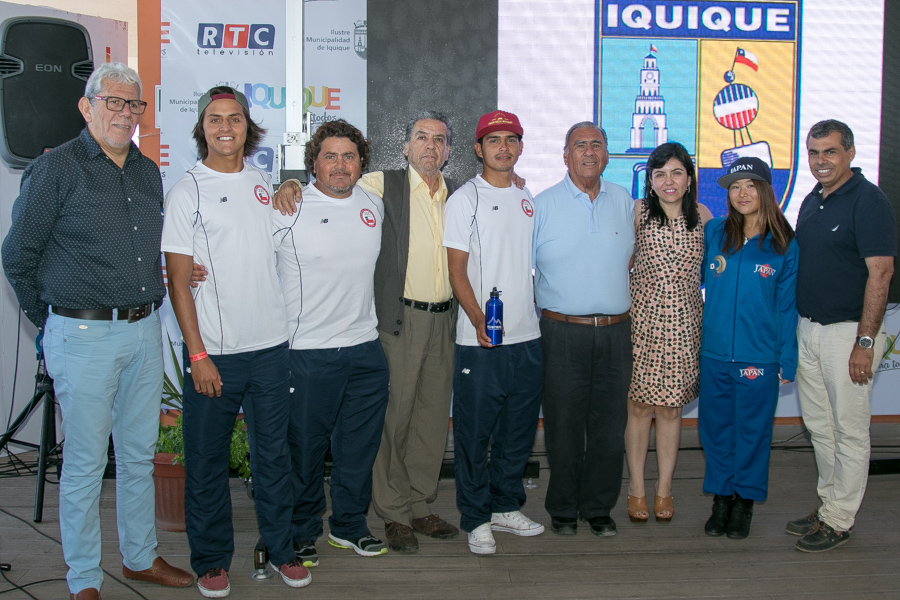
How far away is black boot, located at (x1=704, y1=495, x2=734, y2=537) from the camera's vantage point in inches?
130

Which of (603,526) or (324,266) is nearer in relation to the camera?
(324,266)

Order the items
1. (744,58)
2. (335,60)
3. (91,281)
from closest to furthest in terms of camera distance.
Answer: (91,281) → (335,60) → (744,58)

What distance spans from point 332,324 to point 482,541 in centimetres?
116

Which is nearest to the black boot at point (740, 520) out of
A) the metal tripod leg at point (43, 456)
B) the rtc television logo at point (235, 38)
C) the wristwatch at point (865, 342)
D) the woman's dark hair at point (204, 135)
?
the wristwatch at point (865, 342)

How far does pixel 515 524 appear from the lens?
3283 millimetres

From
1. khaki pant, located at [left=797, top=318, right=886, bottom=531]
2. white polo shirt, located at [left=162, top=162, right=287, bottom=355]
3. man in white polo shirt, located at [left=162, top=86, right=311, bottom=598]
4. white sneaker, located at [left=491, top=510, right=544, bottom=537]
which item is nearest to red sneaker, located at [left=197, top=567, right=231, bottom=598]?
man in white polo shirt, located at [left=162, top=86, right=311, bottom=598]

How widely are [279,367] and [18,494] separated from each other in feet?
7.22

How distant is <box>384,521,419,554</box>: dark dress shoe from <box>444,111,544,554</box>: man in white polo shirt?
0.77 feet

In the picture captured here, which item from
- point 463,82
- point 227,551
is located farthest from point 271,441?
point 463,82

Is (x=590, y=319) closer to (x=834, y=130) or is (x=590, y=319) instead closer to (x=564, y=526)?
(x=564, y=526)

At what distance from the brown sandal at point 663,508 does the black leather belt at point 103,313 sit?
2.49 m

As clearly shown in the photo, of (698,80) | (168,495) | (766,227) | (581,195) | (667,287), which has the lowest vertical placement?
(168,495)

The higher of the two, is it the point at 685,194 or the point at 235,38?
the point at 235,38

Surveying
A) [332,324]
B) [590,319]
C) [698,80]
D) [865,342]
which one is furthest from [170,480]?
[698,80]
